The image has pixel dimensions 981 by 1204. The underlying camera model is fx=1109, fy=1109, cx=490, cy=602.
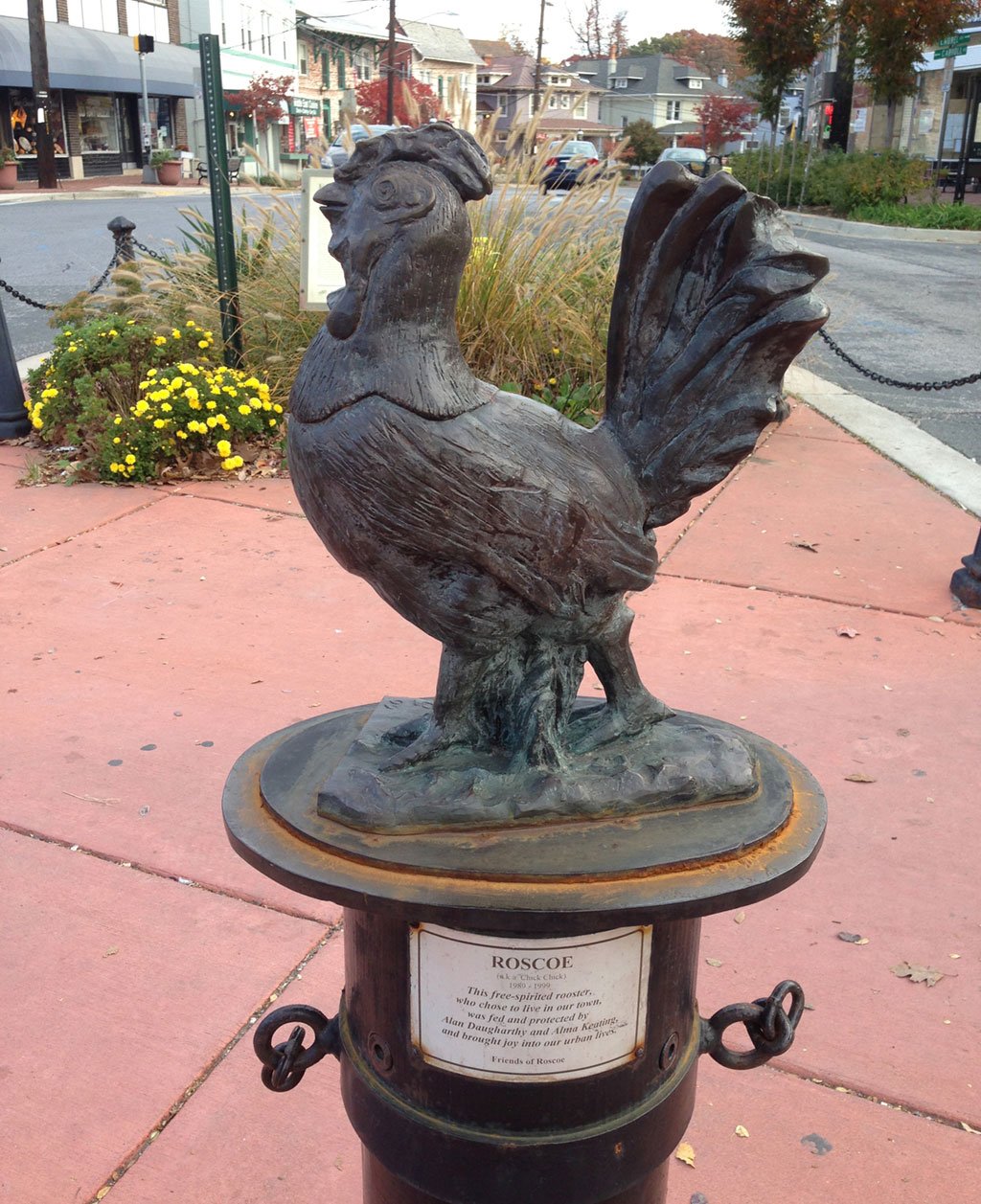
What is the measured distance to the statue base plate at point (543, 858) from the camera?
1344 millimetres

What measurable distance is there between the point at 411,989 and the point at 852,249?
17390mm

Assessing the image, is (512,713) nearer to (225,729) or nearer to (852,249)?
(225,729)

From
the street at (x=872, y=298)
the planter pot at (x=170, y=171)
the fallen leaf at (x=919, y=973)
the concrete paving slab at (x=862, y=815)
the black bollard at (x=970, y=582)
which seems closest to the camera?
the concrete paving slab at (x=862, y=815)

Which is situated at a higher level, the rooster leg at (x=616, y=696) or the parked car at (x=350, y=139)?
the parked car at (x=350, y=139)

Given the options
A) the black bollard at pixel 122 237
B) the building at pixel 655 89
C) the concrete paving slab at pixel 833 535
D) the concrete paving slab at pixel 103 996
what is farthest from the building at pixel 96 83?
the building at pixel 655 89

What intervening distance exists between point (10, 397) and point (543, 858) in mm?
6490

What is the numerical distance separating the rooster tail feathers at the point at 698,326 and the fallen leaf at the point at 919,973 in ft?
5.57

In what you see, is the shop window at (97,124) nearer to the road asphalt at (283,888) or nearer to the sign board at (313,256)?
the sign board at (313,256)

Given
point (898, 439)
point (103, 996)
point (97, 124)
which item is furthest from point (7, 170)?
point (103, 996)

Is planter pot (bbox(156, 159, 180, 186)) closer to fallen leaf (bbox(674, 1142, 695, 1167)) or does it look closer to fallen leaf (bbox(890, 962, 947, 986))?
fallen leaf (bbox(890, 962, 947, 986))

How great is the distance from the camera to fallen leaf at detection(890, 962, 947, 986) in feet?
8.77

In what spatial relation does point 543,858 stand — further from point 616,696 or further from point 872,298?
point 872,298

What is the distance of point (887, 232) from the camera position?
1941 centimetres

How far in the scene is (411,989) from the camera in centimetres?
162
